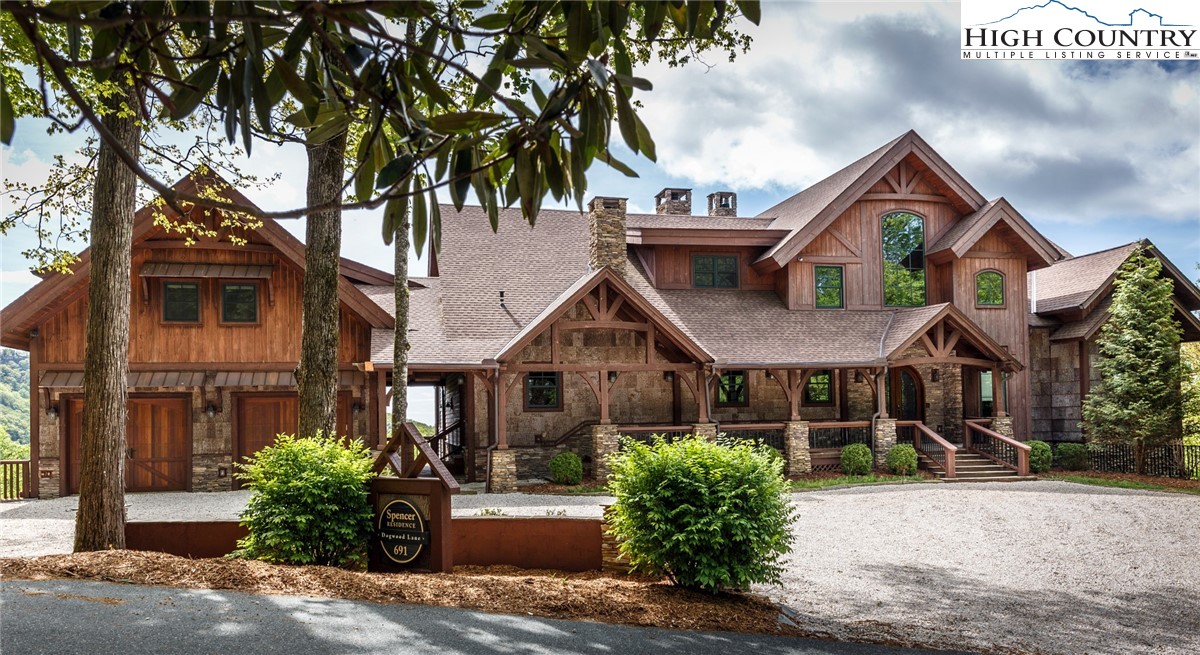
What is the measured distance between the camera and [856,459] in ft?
70.3

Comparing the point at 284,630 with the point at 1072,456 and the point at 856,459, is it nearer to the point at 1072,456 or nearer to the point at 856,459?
the point at 856,459

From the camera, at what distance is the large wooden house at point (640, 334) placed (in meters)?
19.7

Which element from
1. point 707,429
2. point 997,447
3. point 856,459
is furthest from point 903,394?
point 707,429

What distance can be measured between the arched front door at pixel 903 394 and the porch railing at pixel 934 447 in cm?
106

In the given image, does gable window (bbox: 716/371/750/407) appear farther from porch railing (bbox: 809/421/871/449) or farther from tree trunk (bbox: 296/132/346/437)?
tree trunk (bbox: 296/132/346/437)

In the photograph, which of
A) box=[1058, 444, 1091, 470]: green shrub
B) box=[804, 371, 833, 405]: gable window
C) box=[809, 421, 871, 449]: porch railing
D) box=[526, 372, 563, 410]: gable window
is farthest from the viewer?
box=[804, 371, 833, 405]: gable window

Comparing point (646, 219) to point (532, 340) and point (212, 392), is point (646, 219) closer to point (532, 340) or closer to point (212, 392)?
point (532, 340)

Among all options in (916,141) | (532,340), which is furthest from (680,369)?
(916,141)

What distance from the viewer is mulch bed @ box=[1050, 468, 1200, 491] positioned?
21.1 metres

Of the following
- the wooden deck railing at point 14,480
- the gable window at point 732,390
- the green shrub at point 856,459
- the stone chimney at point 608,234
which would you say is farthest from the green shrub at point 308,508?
the gable window at point 732,390

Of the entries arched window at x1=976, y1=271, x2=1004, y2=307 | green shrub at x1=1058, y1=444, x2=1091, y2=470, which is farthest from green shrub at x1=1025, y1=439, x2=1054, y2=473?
arched window at x1=976, y1=271, x2=1004, y2=307

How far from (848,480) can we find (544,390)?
749 centimetres

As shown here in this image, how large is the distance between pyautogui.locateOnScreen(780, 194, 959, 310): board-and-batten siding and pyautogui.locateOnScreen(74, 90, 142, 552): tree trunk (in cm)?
1811

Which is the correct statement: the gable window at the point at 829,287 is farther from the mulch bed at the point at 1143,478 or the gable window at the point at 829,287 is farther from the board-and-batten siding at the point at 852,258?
the mulch bed at the point at 1143,478
